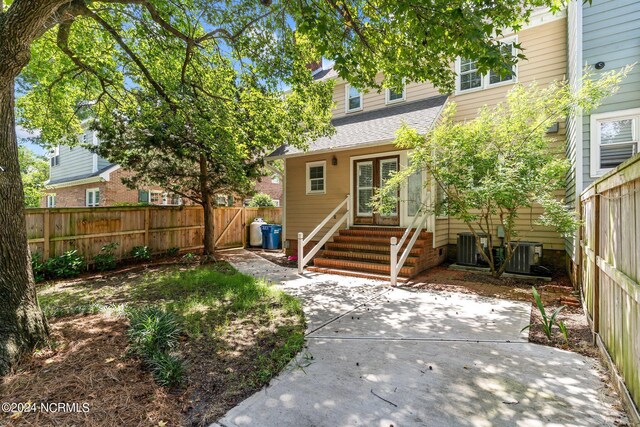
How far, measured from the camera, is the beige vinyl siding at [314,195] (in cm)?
959

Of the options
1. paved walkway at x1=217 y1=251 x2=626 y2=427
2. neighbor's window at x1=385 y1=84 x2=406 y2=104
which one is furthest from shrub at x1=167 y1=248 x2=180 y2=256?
neighbor's window at x1=385 y1=84 x2=406 y2=104

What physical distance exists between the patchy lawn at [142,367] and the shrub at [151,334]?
0.11 metres

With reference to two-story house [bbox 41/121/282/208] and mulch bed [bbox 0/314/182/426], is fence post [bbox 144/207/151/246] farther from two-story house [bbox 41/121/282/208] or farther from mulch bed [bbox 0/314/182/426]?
mulch bed [bbox 0/314/182/426]

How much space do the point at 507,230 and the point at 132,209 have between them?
10.0 m

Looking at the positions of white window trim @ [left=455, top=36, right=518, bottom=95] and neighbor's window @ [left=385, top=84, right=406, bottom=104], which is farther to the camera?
neighbor's window @ [left=385, top=84, right=406, bottom=104]

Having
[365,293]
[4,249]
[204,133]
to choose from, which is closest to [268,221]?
[204,133]

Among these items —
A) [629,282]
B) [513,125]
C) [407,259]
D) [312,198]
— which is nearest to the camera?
[629,282]

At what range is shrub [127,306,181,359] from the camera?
2.95m

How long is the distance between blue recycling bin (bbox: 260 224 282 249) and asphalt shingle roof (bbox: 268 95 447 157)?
383 cm

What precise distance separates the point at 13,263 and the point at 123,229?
21.5 feet

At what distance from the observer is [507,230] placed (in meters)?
6.32

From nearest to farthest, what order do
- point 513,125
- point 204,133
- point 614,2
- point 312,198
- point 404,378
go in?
point 404,378 < point 614,2 < point 513,125 < point 204,133 < point 312,198

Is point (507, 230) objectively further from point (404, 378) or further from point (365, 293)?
point (404, 378)

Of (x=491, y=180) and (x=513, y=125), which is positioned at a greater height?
(x=513, y=125)
